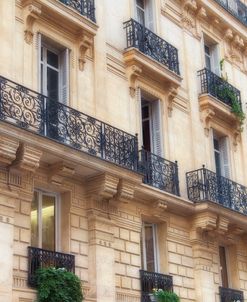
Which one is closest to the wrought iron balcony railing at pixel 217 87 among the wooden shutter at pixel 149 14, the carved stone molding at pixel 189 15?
the carved stone molding at pixel 189 15

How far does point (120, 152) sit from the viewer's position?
49.5ft

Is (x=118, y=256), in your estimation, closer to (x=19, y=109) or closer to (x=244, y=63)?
(x=19, y=109)

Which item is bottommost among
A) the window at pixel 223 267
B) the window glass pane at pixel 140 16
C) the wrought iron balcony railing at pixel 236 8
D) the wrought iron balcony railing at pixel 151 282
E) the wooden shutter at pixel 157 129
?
the wrought iron balcony railing at pixel 151 282

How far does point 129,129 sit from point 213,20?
6.87 m

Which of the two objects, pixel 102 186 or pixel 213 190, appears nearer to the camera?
pixel 102 186

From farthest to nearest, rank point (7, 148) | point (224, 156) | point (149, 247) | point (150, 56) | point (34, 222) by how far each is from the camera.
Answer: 1. point (224, 156)
2. point (150, 56)
3. point (149, 247)
4. point (34, 222)
5. point (7, 148)

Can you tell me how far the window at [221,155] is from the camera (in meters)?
20.3

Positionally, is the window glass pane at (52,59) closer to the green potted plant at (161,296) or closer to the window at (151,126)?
the window at (151,126)

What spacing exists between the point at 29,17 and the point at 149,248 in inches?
241

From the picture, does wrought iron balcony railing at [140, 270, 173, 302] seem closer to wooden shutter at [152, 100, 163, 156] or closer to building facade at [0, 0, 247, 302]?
building facade at [0, 0, 247, 302]

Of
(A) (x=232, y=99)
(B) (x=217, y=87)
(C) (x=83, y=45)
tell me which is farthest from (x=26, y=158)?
(A) (x=232, y=99)

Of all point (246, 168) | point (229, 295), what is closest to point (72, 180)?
point (229, 295)

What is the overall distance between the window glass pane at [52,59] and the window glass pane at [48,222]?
3.22 metres

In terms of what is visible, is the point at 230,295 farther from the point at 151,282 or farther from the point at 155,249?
the point at 151,282
